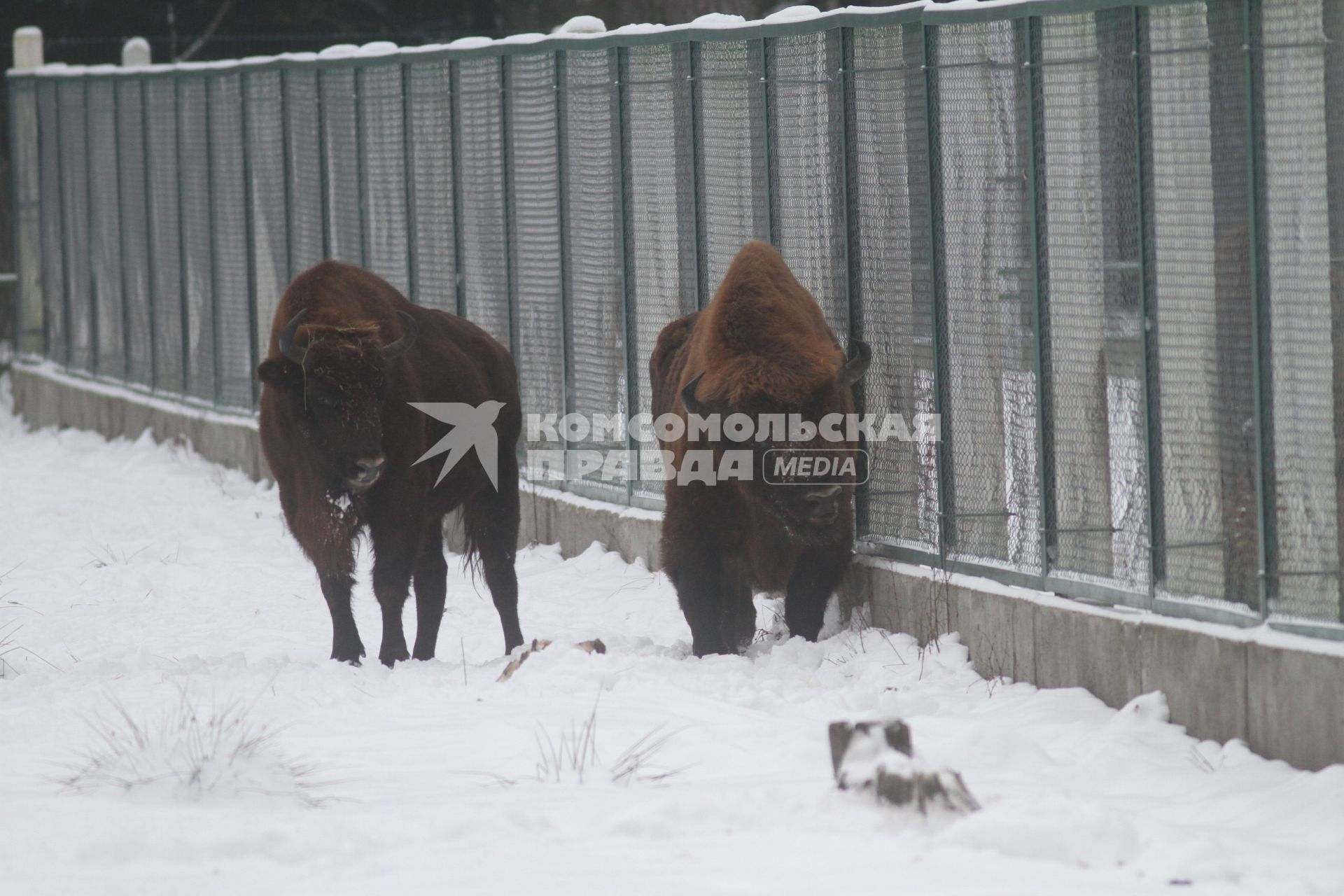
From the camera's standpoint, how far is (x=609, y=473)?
11.9 meters

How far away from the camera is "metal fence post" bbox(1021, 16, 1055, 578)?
772 cm

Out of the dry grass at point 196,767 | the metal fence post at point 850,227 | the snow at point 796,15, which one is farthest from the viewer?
the snow at point 796,15

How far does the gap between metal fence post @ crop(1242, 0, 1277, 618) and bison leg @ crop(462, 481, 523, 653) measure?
4457 millimetres

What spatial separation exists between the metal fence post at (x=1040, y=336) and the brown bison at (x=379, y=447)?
292cm

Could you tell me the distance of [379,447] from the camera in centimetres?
837

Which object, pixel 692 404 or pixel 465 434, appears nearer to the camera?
pixel 692 404

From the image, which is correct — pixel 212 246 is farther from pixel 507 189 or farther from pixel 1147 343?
pixel 1147 343

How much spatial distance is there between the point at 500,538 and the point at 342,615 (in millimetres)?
1378

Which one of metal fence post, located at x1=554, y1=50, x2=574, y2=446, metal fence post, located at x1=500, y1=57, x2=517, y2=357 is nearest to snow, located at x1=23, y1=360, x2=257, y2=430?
metal fence post, located at x1=500, y1=57, x2=517, y2=357

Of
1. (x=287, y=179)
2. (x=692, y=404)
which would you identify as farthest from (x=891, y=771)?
(x=287, y=179)

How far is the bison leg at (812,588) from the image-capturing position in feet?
28.0

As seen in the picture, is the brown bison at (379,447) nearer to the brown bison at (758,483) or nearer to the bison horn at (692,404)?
the brown bison at (758,483)

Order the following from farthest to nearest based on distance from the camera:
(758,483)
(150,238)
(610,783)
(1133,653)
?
(150,238), (758,483), (1133,653), (610,783)

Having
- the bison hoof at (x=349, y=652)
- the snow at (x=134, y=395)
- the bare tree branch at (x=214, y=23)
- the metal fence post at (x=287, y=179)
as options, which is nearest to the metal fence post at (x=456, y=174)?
the metal fence post at (x=287, y=179)
